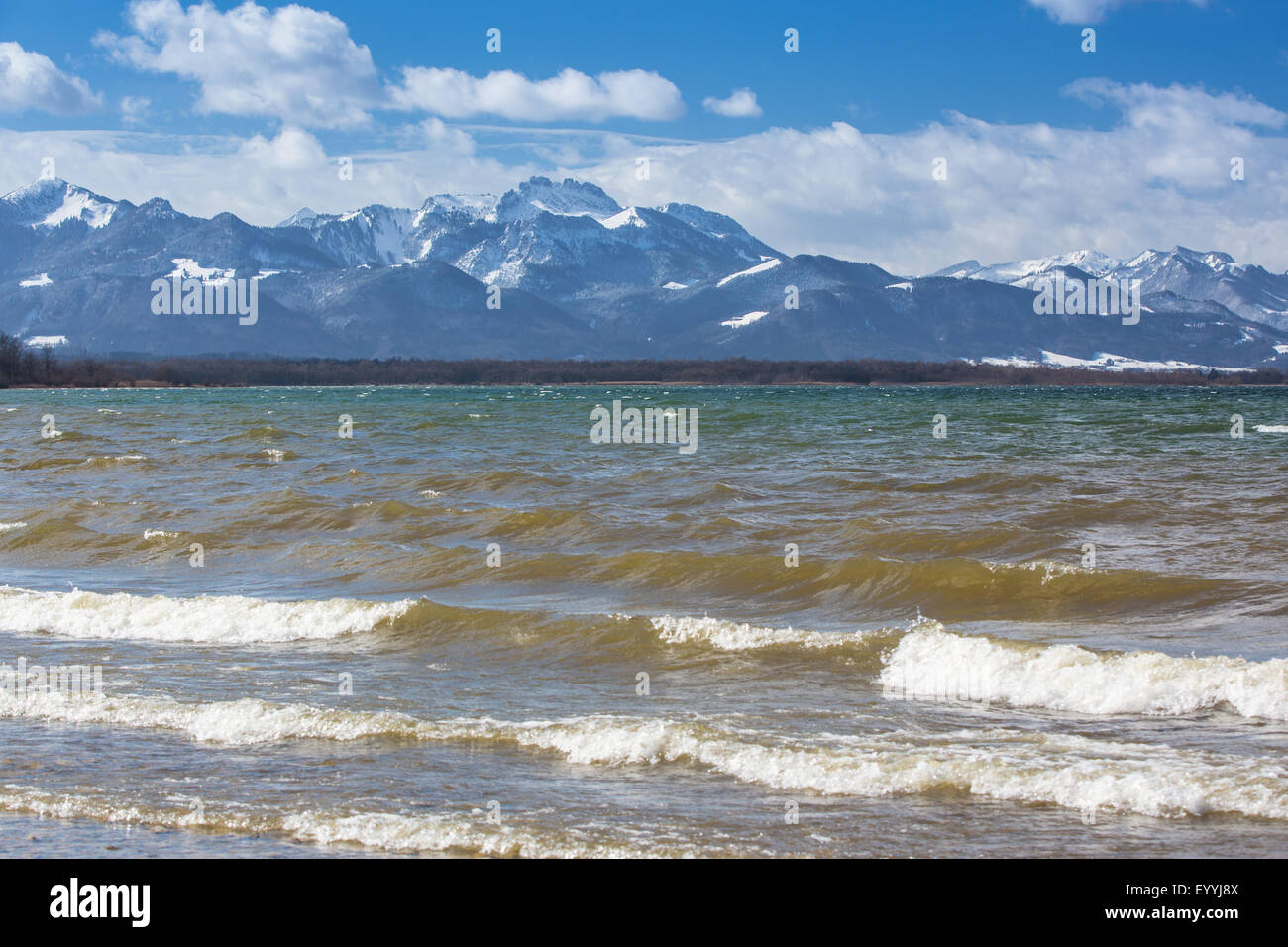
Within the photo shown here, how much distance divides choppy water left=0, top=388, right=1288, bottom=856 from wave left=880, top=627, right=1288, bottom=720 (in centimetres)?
4

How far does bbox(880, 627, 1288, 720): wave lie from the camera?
10.6 m

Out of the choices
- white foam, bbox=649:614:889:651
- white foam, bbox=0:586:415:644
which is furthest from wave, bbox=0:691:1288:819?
white foam, bbox=0:586:415:644

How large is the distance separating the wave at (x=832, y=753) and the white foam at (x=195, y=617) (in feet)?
12.2

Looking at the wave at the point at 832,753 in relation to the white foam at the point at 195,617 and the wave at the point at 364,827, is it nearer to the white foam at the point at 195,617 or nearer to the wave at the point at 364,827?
the wave at the point at 364,827

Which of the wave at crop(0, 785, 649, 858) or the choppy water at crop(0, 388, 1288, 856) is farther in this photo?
the choppy water at crop(0, 388, 1288, 856)

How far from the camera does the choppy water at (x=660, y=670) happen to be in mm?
7871

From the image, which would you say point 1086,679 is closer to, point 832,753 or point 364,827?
point 832,753

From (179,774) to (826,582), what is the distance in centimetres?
1078

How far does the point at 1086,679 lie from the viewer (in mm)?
11102

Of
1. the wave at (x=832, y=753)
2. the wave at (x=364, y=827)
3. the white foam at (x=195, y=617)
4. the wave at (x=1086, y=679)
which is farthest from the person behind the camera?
the white foam at (x=195, y=617)

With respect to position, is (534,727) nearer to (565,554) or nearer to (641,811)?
(641,811)

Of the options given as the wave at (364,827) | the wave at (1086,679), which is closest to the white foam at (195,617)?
the wave at (364,827)

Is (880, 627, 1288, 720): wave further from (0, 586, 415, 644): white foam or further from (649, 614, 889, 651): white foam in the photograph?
(0, 586, 415, 644): white foam
